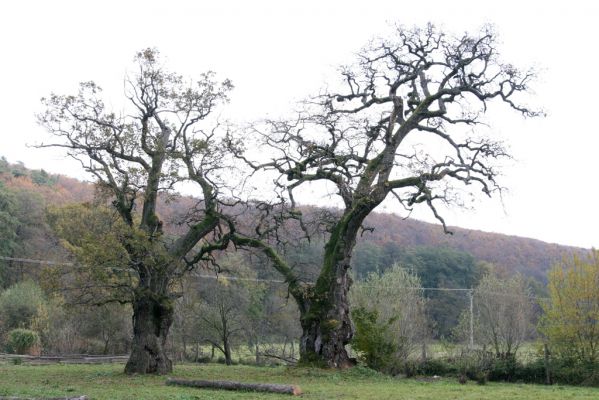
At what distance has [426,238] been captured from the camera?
7769 centimetres

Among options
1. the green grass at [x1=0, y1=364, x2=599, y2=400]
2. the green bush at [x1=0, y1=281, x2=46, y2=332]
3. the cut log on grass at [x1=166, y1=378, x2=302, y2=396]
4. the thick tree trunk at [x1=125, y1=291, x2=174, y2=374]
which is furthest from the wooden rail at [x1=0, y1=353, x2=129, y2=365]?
the cut log on grass at [x1=166, y1=378, x2=302, y2=396]

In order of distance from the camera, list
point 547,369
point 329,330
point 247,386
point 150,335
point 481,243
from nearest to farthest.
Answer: point 247,386, point 150,335, point 329,330, point 547,369, point 481,243

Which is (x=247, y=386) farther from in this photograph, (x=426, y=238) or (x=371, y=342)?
(x=426, y=238)

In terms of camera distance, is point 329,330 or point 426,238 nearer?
point 329,330

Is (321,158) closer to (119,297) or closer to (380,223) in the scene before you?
(119,297)

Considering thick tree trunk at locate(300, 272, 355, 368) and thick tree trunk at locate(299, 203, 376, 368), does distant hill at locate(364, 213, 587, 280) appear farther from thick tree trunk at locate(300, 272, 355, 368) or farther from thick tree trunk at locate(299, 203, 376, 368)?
thick tree trunk at locate(300, 272, 355, 368)

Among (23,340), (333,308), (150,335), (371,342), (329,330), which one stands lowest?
(23,340)

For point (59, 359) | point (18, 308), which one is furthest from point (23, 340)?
point (18, 308)

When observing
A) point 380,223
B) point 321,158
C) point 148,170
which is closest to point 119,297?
point 148,170

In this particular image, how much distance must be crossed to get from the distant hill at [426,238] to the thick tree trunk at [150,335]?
147 feet

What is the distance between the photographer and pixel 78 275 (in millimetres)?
21812

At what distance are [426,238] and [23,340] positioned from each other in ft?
168

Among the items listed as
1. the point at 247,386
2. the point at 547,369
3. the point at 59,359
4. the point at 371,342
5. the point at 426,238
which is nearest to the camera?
the point at 247,386

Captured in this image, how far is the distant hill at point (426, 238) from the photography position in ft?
230
